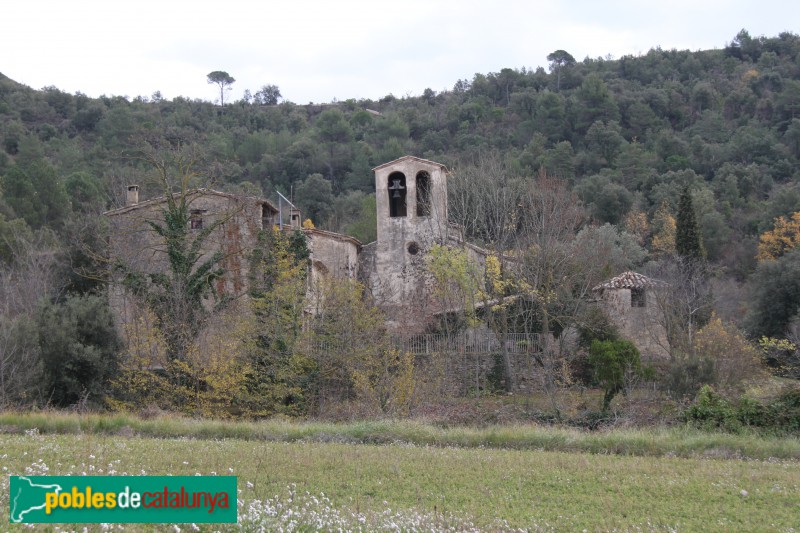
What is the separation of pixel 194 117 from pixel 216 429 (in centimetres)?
7399

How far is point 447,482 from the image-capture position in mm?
11125

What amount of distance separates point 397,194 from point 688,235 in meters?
14.6

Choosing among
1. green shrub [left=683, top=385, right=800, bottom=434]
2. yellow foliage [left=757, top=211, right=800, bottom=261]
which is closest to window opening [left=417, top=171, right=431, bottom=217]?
green shrub [left=683, top=385, right=800, bottom=434]

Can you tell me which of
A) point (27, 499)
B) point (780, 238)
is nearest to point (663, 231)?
point (780, 238)

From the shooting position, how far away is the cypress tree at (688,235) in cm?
3856

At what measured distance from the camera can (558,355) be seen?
29.3 m

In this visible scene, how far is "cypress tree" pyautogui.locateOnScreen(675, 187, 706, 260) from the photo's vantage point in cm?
3856

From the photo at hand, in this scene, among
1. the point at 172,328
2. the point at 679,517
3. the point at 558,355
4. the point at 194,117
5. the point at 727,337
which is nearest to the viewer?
the point at 679,517

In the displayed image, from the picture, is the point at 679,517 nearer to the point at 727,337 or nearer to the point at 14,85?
the point at 727,337

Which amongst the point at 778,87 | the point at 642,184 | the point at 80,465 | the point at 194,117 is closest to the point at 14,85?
the point at 194,117

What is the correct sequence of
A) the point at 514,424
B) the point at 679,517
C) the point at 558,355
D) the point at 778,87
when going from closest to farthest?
1. the point at 679,517
2. the point at 514,424
3. the point at 558,355
4. the point at 778,87

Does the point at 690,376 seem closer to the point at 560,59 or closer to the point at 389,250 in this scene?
the point at 389,250

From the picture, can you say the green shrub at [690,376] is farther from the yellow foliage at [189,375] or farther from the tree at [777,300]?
the yellow foliage at [189,375]

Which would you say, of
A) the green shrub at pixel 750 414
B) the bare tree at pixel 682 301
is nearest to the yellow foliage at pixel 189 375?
the green shrub at pixel 750 414
